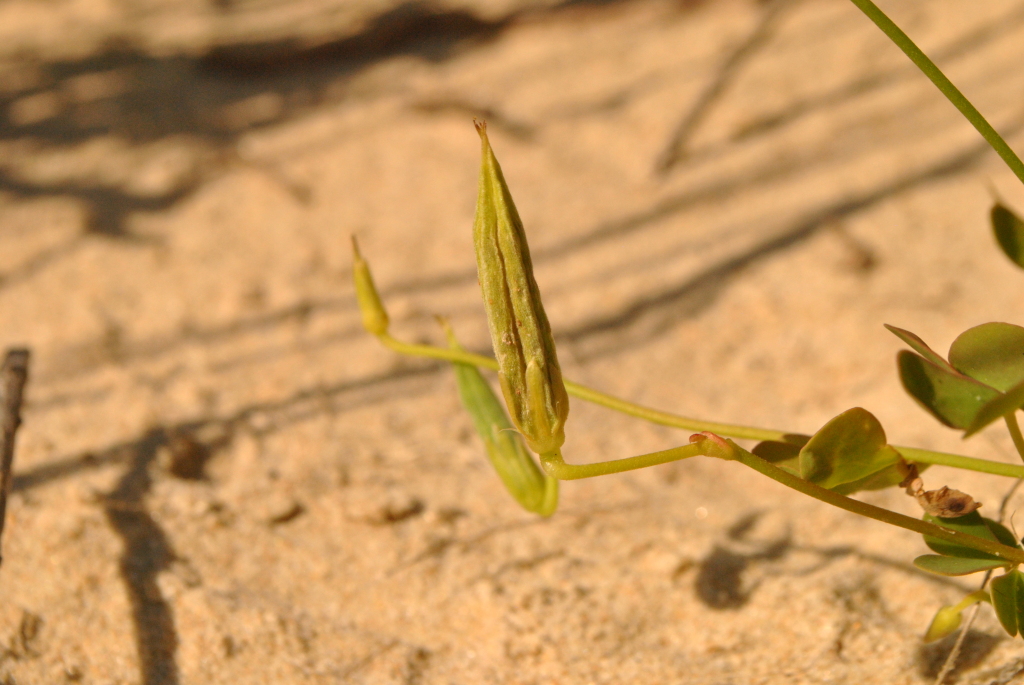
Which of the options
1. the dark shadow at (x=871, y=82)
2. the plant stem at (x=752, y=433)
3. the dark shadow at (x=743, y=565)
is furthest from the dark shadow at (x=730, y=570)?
the dark shadow at (x=871, y=82)

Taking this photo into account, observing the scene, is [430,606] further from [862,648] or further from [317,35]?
[317,35]

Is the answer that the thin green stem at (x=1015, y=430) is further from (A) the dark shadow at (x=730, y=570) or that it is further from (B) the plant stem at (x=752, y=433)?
(A) the dark shadow at (x=730, y=570)

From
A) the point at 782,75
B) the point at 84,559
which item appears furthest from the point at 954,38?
the point at 84,559

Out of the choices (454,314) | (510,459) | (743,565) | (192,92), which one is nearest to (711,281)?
(454,314)

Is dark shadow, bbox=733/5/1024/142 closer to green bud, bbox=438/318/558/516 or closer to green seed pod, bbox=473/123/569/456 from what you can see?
green bud, bbox=438/318/558/516

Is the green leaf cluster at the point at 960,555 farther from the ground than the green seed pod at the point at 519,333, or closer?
closer

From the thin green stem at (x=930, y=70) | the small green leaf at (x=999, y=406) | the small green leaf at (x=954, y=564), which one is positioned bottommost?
the small green leaf at (x=954, y=564)

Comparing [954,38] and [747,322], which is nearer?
[747,322]
